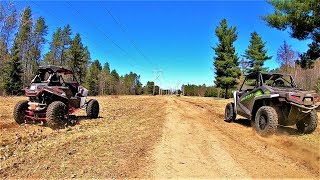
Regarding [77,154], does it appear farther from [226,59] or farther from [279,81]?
[226,59]

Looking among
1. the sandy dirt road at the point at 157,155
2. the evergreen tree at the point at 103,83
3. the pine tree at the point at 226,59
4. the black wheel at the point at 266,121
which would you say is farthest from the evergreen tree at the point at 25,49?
the black wheel at the point at 266,121

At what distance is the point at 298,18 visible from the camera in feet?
59.9

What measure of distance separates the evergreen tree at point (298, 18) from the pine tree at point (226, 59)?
89.7 ft

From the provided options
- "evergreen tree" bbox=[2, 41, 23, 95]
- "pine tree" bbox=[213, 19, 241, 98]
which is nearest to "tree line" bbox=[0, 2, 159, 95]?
"evergreen tree" bbox=[2, 41, 23, 95]

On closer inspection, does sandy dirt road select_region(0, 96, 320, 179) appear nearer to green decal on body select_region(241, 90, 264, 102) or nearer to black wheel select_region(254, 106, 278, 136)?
black wheel select_region(254, 106, 278, 136)

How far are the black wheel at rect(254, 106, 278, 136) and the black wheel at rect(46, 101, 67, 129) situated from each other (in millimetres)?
6679

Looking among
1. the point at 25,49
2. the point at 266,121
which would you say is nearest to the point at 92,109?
the point at 266,121

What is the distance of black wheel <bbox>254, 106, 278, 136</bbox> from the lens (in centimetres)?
928

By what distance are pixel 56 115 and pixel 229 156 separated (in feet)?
20.8

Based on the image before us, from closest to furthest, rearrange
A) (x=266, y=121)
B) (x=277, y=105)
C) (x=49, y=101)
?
(x=266, y=121)
(x=277, y=105)
(x=49, y=101)

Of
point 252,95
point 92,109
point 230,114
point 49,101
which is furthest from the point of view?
point 92,109

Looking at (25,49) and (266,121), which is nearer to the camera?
(266,121)

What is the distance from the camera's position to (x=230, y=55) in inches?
1891

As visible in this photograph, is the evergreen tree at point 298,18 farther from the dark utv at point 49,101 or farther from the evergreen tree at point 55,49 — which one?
the evergreen tree at point 55,49
